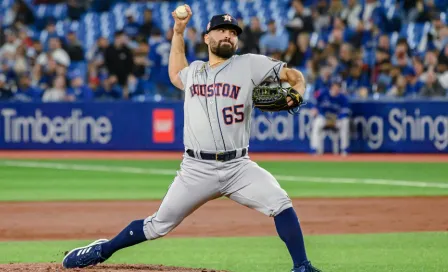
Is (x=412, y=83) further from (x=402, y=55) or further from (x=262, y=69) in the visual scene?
(x=262, y=69)

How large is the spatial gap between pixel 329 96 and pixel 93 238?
11.5 metres

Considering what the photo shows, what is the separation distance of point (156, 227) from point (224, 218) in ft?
15.2

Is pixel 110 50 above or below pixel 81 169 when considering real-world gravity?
above

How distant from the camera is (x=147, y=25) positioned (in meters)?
23.3

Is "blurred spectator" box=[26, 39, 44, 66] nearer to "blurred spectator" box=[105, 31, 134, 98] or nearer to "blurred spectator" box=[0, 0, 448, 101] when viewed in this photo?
"blurred spectator" box=[0, 0, 448, 101]

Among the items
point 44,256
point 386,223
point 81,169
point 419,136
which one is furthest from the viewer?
point 419,136

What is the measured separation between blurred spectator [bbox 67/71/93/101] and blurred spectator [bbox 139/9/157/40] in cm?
192

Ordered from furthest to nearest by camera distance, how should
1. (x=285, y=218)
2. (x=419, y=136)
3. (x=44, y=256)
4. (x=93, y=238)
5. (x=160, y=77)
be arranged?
(x=160, y=77) < (x=419, y=136) < (x=93, y=238) < (x=44, y=256) < (x=285, y=218)

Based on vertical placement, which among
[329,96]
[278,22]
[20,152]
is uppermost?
[278,22]

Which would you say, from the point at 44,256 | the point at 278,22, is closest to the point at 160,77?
the point at 278,22

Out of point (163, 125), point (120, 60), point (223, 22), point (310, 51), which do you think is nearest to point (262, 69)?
point (223, 22)

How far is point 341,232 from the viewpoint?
9727mm

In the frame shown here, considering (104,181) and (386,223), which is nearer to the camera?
(386,223)

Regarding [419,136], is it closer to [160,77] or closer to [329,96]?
[329,96]
